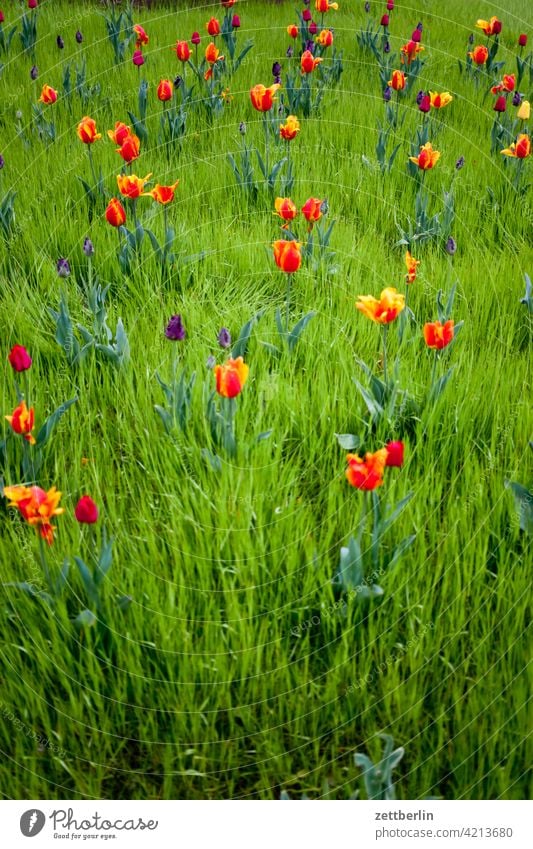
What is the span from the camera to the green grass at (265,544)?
116cm

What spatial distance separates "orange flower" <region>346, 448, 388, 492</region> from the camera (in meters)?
1.22

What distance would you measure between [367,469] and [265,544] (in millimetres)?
329

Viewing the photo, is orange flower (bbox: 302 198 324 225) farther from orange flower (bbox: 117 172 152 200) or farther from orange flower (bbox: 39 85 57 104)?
orange flower (bbox: 39 85 57 104)

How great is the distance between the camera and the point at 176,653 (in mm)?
1240

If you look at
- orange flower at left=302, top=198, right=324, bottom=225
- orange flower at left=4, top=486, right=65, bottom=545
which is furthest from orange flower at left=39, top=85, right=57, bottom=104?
orange flower at left=4, top=486, right=65, bottom=545

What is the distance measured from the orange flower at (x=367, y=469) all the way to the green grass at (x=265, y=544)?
0.70 feet

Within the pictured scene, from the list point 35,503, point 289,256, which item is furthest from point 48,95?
point 35,503

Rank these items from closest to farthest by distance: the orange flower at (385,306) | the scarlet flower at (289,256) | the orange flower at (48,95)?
the orange flower at (385,306) → the scarlet flower at (289,256) → the orange flower at (48,95)

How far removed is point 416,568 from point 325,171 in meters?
2.29

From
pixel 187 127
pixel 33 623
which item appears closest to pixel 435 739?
pixel 33 623

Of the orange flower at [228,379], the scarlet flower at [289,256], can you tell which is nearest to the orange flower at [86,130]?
the scarlet flower at [289,256]

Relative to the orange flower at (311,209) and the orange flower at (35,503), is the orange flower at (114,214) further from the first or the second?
the orange flower at (35,503)

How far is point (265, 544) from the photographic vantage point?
4.74 feet
